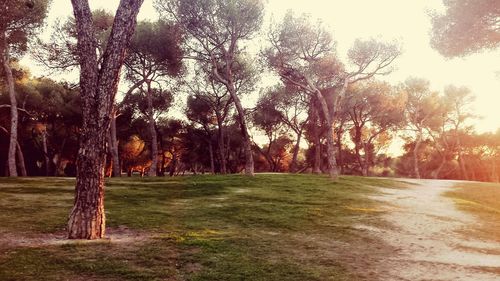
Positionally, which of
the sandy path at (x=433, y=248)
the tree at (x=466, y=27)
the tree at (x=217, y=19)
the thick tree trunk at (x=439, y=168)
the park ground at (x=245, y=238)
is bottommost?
the sandy path at (x=433, y=248)

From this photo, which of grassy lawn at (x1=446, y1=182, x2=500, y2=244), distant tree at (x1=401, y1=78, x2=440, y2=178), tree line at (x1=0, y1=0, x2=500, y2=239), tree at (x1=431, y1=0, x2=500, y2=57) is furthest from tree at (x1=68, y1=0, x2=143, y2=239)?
distant tree at (x1=401, y1=78, x2=440, y2=178)

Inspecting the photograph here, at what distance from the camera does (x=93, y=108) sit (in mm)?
9742

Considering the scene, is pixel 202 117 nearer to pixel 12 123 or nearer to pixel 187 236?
pixel 12 123

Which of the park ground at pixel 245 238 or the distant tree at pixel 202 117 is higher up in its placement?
the distant tree at pixel 202 117

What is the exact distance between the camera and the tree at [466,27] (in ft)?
74.6

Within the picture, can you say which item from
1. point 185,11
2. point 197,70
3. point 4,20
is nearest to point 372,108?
point 197,70

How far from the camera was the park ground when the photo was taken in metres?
7.82

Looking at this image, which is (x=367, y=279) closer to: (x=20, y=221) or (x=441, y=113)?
(x=20, y=221)

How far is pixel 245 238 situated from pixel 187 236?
1.48 m

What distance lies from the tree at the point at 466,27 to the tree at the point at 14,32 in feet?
86.0

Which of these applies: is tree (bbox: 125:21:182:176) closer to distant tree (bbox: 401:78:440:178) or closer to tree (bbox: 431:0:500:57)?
tree (bbox: 431:0:500:57)

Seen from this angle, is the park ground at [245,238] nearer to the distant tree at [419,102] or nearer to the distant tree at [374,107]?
the distant tree at [374,107]

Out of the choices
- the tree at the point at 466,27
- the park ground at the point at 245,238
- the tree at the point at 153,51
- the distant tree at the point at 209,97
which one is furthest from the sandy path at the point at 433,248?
the distant tree at the point at 209,97

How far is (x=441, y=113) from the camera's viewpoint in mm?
61125
